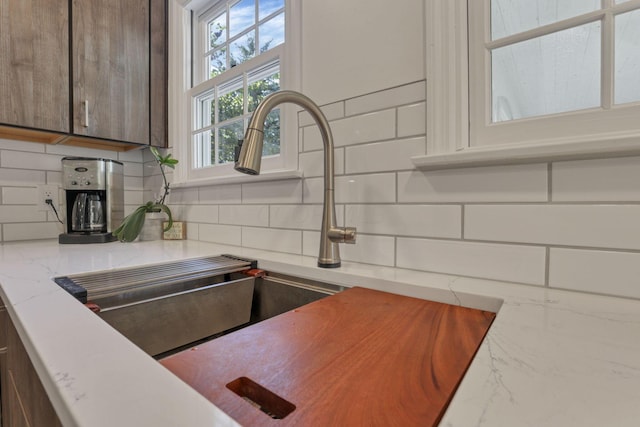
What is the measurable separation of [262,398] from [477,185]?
652 millimetres

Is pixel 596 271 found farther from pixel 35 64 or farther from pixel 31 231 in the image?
pixel 31 231

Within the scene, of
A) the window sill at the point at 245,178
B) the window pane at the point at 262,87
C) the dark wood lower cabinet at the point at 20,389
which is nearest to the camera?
the dark wood lower cabinet at the point at 20,389

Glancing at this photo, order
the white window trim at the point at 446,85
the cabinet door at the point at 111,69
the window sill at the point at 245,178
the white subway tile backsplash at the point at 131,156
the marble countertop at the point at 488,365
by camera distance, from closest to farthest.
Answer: the marble countertop at the point at 488,365 → the white window trim at the point at 446,85 → the window sill at the point at 245,178 → the cabinet door at the point at 111,69 → the white subway tile backsplash at the point at 131,156

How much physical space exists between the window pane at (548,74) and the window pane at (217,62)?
1.34 m

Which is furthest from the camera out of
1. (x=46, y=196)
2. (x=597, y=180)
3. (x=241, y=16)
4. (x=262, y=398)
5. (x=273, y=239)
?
(x=46, y=196)

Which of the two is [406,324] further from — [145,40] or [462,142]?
[145,40]

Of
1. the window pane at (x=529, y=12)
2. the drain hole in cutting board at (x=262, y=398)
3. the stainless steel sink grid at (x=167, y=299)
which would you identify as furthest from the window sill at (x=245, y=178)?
the drain hole in cutting board at (x=262, y=398)

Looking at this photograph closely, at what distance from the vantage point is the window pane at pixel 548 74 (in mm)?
666

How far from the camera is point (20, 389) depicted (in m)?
0.63

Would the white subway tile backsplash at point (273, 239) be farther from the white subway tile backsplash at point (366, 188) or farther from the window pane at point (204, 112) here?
the window pane at point (204, 112)

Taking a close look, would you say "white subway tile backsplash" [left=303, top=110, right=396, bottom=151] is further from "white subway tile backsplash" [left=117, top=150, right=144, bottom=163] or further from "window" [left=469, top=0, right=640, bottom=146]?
"white subway tile backsplash" [left=117, top=150, right=144, bottom=163]

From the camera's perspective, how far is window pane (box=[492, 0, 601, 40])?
68 centimetres

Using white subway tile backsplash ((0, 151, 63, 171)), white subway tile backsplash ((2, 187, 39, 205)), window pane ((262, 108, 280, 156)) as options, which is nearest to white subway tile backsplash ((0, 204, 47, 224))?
white subway tile backsplash ((2, 187, 39, 205))

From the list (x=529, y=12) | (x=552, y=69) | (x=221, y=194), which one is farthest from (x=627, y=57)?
(x=221, y=194)
